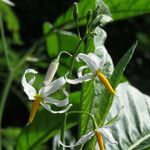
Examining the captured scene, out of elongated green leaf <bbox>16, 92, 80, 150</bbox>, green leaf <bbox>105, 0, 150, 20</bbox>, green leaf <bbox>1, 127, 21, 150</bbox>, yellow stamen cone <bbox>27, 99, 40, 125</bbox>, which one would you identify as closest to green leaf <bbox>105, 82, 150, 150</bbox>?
elongated green leaf <bbox>16, 92, 80, 150</bbox>

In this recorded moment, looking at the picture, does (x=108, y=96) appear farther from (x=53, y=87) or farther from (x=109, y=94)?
(x=53, y=87)

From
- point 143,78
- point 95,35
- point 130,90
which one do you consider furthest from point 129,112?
point 143,78

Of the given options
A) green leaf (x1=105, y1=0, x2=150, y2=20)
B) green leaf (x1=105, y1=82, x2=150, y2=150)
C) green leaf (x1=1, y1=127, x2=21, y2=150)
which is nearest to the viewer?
green leaf (x1=105, y1=82, x2=150, y2=150)

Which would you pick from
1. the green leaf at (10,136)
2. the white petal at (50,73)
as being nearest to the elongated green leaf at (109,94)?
the white petal at (50,73)

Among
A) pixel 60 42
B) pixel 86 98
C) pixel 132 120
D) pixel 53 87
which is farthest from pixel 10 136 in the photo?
pixel 53 87

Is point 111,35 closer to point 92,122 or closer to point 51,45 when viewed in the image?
point 51,45

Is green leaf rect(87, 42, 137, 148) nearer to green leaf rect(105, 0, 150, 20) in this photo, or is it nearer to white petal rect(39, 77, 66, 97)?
white petal rect(39, 77, 66, 97)
